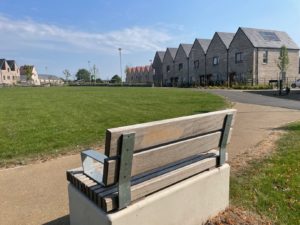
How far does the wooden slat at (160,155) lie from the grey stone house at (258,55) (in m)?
43.0

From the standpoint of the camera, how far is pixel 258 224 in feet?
10.8

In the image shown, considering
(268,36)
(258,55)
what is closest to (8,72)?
(268,36)

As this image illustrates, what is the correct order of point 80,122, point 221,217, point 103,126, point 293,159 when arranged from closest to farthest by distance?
1. point 221,217
2. point 293,159
3. point 103,126
4. point 80,122

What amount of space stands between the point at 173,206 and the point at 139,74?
330 ft

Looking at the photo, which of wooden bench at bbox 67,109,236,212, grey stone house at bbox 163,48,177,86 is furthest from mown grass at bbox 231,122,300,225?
grey stone house at bbox 163,48,177,86

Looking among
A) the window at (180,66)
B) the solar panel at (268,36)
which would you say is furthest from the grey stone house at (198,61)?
the solar panel at (268,36)

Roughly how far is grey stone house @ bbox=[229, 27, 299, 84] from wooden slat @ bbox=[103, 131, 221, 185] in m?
43.0

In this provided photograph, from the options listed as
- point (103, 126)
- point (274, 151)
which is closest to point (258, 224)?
point (274, 151)

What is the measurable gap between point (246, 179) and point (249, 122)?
5996mm

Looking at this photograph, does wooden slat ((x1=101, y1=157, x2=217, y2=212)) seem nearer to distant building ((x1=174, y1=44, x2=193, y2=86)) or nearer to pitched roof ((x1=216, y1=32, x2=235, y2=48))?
pitched roof ((x1=216, y1=32, x2=235, y2=48))

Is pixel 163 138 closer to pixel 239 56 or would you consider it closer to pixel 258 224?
pixel 258 224

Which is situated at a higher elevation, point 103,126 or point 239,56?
point 239,56

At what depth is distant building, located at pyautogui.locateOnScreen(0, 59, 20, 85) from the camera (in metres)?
99.6

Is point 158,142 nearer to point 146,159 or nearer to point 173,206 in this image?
point 146,159
